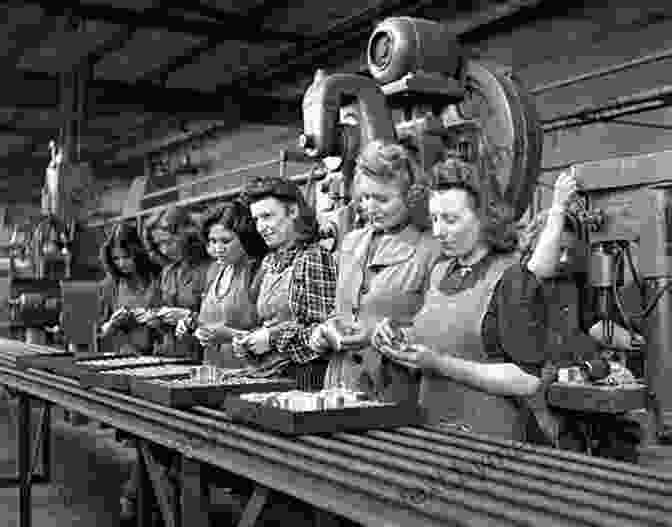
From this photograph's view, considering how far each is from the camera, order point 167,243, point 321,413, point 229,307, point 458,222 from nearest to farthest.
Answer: point 321,413 < point 458,222 < point 229,307 < point 167,243

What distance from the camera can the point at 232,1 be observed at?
24.2 ft

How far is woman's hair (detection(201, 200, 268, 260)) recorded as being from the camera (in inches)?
161

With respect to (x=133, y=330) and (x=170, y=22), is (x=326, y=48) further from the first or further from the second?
(x=133, y=330)

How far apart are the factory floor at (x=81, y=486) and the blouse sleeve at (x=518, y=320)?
2.80ft

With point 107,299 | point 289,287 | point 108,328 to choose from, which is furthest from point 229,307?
point 107,299

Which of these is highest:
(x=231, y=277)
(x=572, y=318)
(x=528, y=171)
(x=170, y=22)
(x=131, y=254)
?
(x=170, y=22)

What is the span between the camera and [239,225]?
13.6 ft

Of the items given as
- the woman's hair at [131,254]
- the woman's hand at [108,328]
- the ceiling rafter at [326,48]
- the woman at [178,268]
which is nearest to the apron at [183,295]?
the woman at [178,268]

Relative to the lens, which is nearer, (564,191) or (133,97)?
(564,191)

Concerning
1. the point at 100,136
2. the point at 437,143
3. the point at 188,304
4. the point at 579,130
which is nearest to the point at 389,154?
the point at 437,143

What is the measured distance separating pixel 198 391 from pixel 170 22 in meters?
5.75

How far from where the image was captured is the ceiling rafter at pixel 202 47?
743 centimetres

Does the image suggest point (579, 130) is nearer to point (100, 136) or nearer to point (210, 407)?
point (210, 407)

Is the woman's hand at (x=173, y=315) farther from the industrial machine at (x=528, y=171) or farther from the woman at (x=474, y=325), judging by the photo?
the woman at (x=474, y=325)
